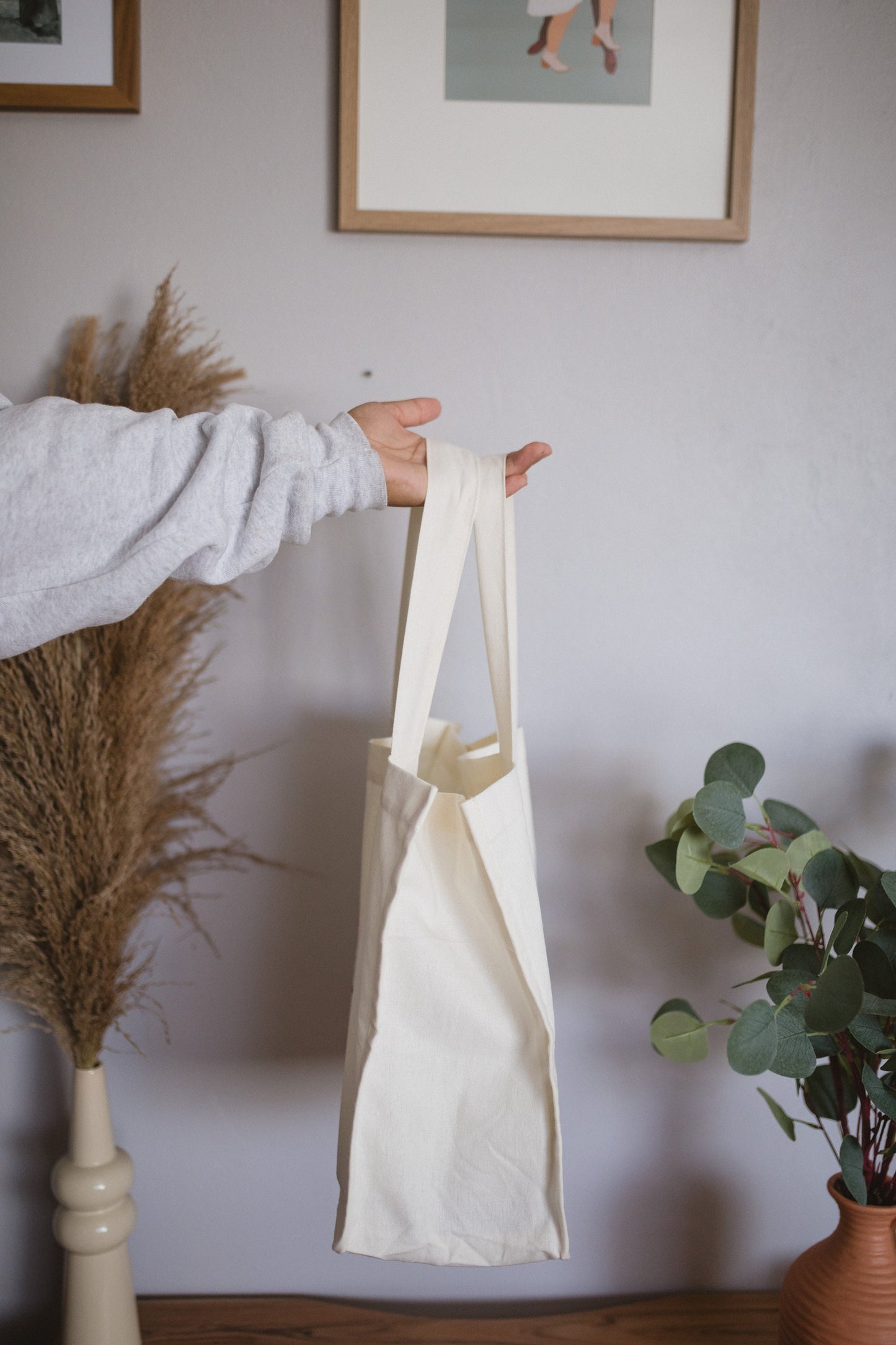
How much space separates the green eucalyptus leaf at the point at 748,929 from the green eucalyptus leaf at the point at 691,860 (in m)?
0.14

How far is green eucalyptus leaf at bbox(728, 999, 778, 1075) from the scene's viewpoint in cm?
75

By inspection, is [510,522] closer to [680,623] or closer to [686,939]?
[680,623]

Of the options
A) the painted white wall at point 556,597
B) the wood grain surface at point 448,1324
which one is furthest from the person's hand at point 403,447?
the wood grain surface at point 448,1324

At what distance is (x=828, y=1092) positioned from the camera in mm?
918

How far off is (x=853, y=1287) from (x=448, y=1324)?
47 centimetres

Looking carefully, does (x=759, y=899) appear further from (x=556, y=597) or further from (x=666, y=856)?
(x=556, y=597)

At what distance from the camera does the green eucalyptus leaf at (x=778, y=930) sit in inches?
33.8

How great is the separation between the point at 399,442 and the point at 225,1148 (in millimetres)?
874

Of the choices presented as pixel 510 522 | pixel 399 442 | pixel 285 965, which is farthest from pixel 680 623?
pixel 285 965

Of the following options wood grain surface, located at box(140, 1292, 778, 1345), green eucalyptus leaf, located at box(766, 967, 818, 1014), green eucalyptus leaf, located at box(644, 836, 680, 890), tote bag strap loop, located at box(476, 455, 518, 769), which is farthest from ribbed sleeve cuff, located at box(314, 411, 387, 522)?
wood grain surface, located at box(140, 1292, 778, 1345)

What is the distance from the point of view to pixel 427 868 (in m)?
0.77

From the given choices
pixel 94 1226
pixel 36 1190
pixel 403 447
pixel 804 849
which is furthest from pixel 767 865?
pixel 36 1190

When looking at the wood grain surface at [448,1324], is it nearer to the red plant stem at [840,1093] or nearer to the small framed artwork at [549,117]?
the red plant stem at [840,1093]

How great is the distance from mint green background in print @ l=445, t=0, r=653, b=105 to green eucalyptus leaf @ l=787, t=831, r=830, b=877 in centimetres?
82
